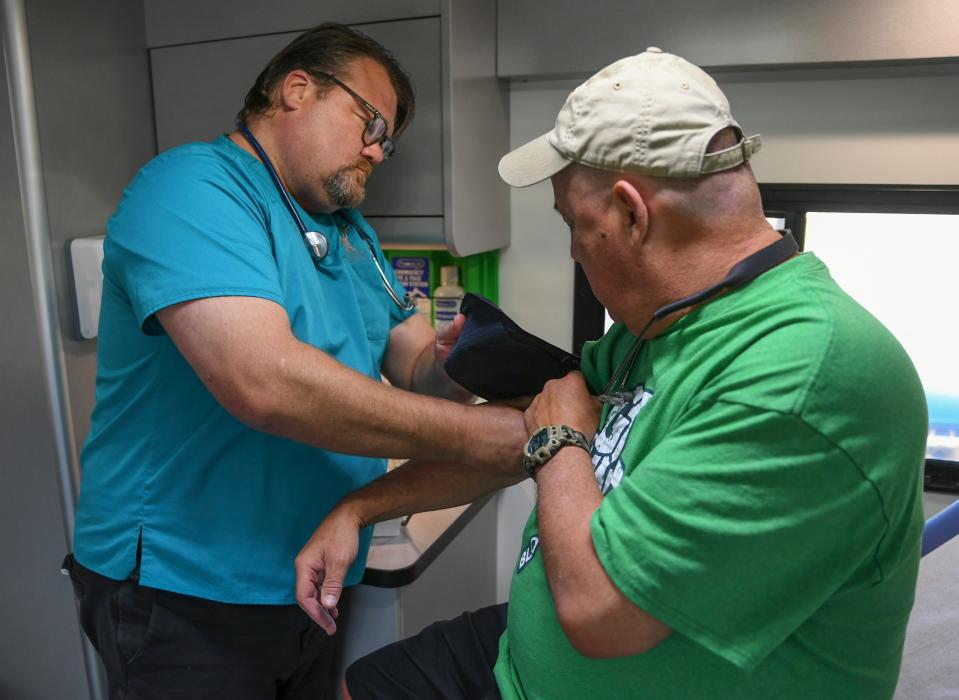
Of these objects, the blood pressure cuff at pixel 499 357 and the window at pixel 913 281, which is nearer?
the blood pressure cuff at pixel 499 357

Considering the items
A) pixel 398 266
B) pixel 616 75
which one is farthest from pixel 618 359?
pixel 398 266

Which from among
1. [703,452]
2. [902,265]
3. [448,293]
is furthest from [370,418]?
[902,265]

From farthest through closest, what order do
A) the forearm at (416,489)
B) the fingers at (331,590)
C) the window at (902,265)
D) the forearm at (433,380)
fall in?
the window at (902,265)
the forearm at (433,380)
the forearm at (416,489)
the fingers at (331,590)

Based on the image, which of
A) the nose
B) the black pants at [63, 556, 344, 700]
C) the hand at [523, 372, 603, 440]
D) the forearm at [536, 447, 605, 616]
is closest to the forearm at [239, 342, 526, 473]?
the hand at [523, 372, 603, 440]

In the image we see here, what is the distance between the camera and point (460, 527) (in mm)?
1767

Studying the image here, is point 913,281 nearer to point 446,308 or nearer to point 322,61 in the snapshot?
point 446,308

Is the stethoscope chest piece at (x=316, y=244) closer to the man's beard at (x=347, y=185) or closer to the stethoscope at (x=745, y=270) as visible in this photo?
the man's beard at (x=347, y=185)

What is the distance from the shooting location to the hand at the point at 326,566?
1156 millimetres

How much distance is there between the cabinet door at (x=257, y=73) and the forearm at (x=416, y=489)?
0.64 m

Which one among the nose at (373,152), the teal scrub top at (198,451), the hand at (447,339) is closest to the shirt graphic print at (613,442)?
the hand at (447,339)

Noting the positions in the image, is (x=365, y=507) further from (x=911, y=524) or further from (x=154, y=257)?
(x=911, y=524)

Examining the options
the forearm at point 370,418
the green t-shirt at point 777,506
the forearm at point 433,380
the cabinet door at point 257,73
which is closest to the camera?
the green t-shirt at point 777,506

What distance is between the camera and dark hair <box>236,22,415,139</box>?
4.64 feet

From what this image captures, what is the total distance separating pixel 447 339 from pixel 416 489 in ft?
0.89
